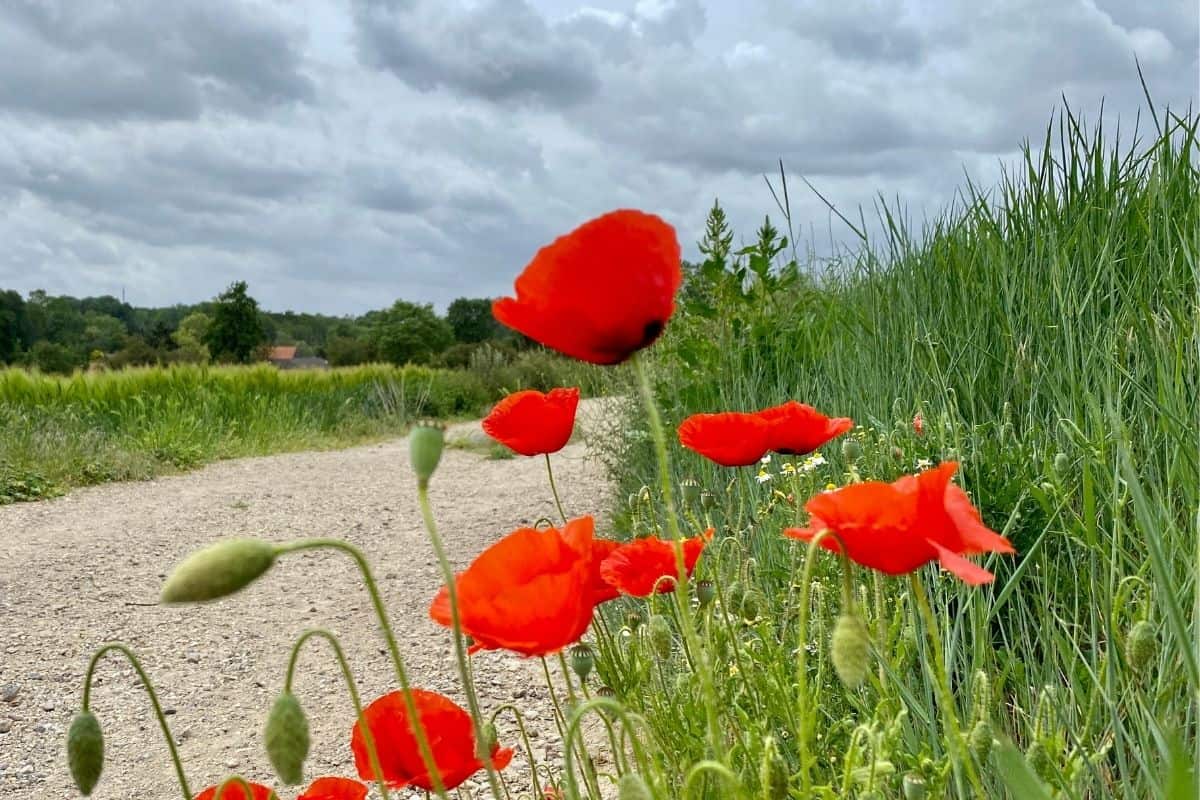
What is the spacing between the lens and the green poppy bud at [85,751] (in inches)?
33.6

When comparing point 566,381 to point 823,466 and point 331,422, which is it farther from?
point 823,466

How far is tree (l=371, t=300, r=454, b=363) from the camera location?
4112 cm

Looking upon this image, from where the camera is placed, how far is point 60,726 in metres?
3.19

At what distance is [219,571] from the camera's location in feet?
2.14

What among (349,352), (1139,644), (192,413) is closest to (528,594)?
(1139,644)

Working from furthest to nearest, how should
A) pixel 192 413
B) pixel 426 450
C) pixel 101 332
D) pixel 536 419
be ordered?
pixel 101 332, pixel 192 413, pixel 536 419, pixel 426 450

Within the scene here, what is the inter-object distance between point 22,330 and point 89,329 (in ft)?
32.5

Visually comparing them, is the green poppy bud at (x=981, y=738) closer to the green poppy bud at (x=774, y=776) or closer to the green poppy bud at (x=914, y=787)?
the green poppy bud at (x=914, y=787)

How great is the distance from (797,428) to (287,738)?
33.4 inches

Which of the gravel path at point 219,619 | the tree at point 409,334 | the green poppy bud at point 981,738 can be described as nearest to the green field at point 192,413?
the gravel path at point 219,619

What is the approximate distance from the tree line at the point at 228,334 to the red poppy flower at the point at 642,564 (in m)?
18.2

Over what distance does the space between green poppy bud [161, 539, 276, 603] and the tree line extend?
1869 cm

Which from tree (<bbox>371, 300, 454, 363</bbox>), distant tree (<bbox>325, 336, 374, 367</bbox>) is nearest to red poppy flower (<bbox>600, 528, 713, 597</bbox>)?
tree (<bbox>371, 300, 454, 363</bbox>)

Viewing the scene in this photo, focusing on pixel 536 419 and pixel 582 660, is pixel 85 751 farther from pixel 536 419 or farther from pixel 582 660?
pixel 536 419
